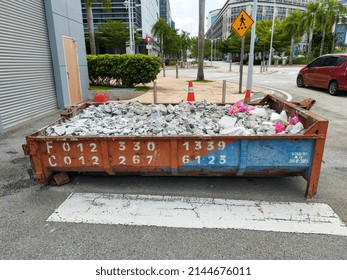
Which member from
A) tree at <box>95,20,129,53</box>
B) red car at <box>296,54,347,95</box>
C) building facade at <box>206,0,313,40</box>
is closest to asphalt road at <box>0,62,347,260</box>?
red car at <box>296,54,347,95</box>

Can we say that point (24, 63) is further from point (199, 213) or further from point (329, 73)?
point (329, 73)

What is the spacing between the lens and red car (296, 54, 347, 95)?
41.5 ft

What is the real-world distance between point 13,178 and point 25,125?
4196mm

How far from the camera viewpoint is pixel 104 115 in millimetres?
5422

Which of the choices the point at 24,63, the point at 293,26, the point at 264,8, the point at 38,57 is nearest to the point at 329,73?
the point at 38,57

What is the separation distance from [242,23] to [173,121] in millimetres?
9731

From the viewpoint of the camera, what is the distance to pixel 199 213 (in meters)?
3.46

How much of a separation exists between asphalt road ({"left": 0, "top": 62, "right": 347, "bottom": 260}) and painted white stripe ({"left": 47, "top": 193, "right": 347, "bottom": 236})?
0.40ft

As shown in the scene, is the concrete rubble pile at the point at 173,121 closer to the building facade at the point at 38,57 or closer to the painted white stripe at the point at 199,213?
the painted white stripe at the point at 199,213

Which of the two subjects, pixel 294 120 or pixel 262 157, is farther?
pixel 294 120

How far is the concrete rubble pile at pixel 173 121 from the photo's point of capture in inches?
163

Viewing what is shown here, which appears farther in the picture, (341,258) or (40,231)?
(40,231)

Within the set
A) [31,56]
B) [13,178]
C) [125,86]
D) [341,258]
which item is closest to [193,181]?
[341,258]
